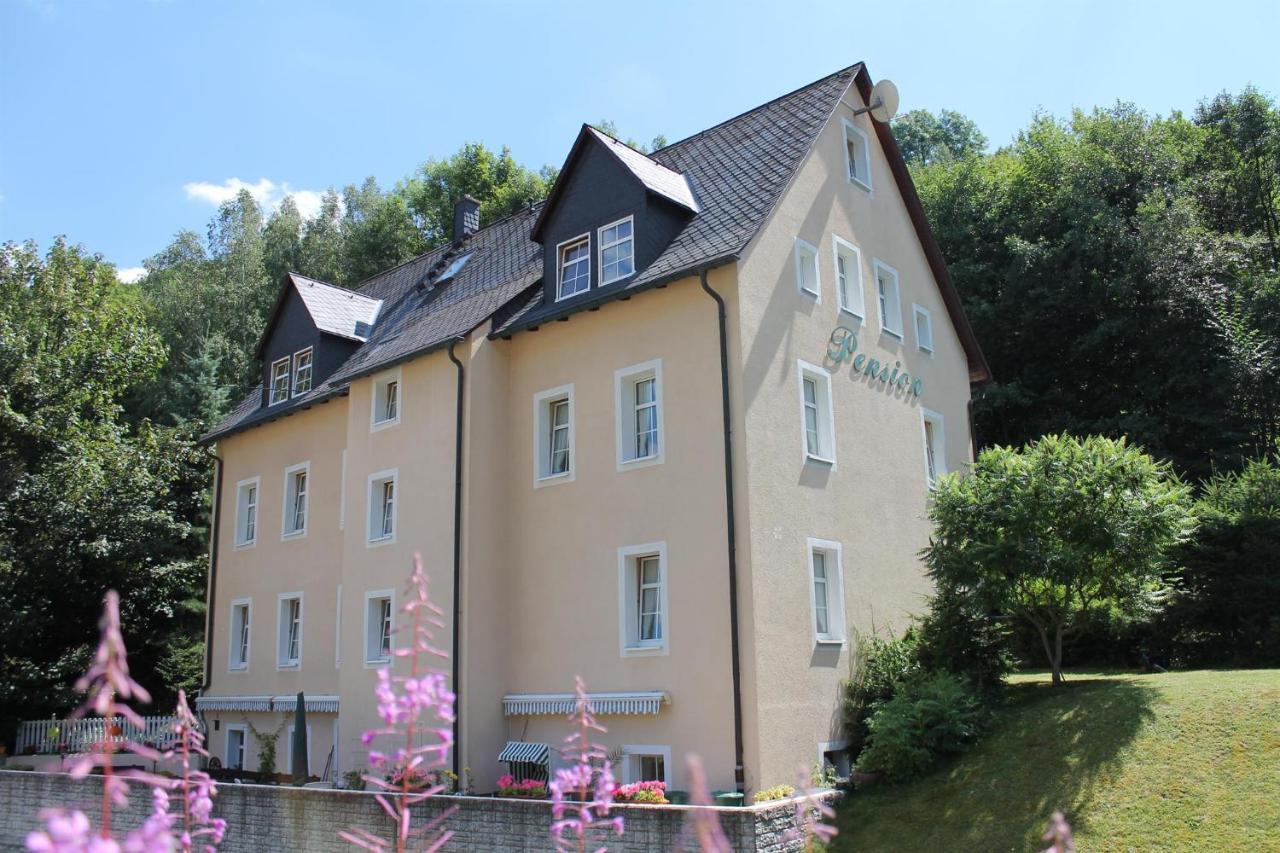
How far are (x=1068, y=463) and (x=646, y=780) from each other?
8.66 meters

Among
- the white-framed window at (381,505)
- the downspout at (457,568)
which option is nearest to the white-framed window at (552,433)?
the downspout at (457,568)

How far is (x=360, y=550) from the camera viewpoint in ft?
73.0

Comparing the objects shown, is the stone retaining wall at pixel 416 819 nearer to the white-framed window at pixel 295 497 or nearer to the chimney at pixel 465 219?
the white-framed window at pixel 295 497

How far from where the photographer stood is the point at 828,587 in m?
18.7

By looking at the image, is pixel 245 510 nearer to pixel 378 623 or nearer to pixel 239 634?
pixel 239 634

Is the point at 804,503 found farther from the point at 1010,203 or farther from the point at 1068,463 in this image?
the point at 1010,203

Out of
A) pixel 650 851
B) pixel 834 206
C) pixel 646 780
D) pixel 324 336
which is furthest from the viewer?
pixel 324 336

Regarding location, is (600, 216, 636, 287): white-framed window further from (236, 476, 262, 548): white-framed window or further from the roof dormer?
(236, 476, 262, 548): white-framed window

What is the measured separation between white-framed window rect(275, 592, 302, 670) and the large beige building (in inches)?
A: 4.5

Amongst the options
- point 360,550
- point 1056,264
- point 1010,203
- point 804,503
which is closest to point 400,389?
point 360,550

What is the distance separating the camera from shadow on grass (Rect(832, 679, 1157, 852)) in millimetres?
13797

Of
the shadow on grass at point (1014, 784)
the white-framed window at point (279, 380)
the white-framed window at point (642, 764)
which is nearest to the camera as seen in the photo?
the shadow on grass at point (1014, 784)

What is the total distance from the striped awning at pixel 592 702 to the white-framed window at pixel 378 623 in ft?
11.2

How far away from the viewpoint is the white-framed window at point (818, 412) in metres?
19.1
